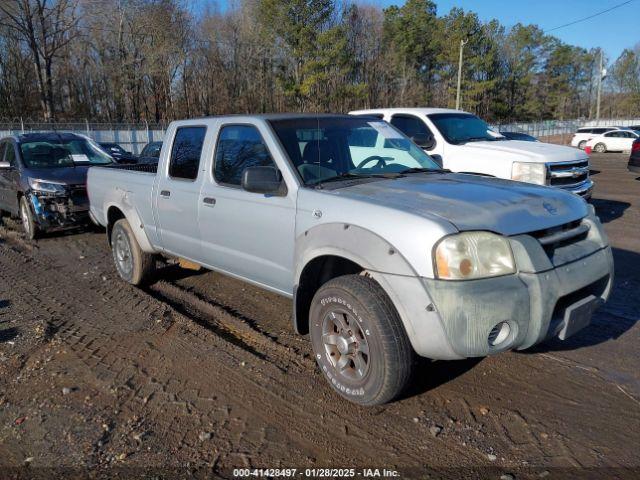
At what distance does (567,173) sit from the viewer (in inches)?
321

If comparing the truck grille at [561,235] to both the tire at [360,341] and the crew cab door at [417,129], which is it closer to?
the tire at [360,341]

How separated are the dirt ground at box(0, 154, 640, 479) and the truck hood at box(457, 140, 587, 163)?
321 cm

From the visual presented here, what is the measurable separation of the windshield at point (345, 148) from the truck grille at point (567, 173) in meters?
4.17

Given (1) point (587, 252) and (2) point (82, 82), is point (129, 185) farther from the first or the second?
(2) point (82, 82)

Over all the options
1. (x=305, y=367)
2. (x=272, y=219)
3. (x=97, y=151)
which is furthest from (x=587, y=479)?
(x=97, y=151)

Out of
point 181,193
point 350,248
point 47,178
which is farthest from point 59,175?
point 350,248

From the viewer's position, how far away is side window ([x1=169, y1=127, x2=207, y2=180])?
479cm

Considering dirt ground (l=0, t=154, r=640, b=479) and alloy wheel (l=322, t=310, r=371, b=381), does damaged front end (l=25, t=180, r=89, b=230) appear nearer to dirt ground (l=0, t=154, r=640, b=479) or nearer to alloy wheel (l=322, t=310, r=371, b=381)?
dirt ground (l=0, t=154, r=640, b=479)

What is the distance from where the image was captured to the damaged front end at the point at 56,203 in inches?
332

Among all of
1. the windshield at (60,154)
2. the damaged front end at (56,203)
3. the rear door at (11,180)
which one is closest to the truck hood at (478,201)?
the damaged front end at (56,203)

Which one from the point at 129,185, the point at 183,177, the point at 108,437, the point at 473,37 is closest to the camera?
the point at 108,437

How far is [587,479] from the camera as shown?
8.51ft

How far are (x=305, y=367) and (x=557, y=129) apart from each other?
68195mm

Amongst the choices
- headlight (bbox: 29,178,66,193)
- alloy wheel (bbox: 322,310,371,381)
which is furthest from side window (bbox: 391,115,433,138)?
alloy wheel (bbox: 322,310,371,381)
